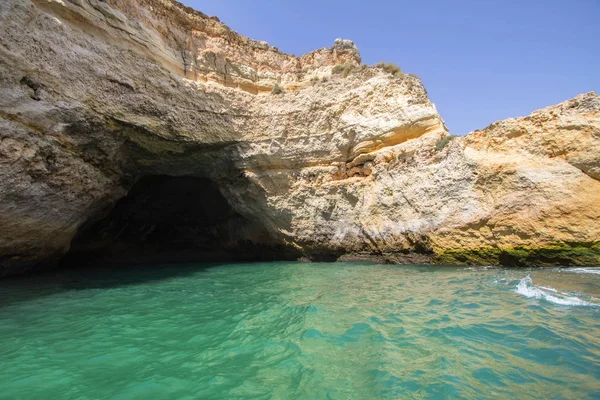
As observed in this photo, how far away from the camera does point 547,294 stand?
209 inches

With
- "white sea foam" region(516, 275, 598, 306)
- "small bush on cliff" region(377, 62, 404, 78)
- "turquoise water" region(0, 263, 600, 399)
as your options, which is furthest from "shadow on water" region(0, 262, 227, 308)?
"small bush on cliff" region(377, 62, 404, 78)

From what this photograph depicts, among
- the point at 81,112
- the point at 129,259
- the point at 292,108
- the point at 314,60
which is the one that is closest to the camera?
the point at 81,112

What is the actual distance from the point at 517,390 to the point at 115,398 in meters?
3.50

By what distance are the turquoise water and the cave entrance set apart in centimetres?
871

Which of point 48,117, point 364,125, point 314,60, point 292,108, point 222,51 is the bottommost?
point 48,117

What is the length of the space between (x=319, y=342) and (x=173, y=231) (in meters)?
16.2

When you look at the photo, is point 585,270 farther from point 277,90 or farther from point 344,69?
point 277,90

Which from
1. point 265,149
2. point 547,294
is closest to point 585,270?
point 547,294

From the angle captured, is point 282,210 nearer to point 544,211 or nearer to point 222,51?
point 222,51

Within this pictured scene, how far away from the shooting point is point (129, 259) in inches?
669

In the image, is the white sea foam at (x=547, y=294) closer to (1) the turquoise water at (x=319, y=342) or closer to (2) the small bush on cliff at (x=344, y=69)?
(1) the turquoise water at (x=319, y=342)

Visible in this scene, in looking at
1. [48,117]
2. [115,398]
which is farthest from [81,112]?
[115,398]

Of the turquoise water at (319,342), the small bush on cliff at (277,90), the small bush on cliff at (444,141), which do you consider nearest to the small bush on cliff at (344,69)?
the small bush on cliff at (277,90)

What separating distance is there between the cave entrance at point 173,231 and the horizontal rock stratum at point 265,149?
2.91 feet
